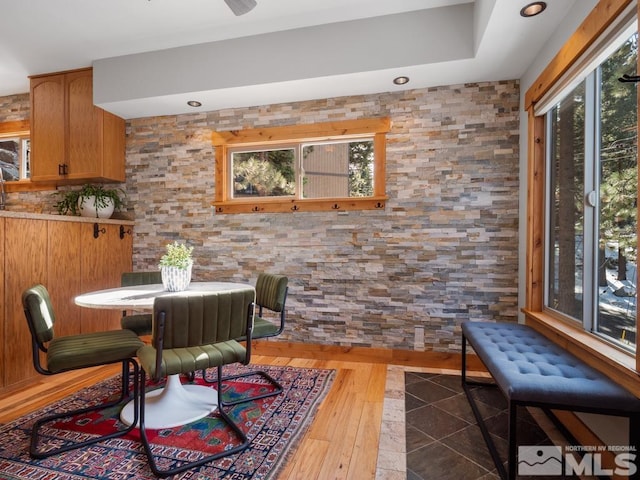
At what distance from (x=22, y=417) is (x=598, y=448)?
10.4 ft

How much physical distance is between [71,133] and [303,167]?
7.91ft

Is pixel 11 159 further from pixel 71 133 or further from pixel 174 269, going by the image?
pixel 174 269

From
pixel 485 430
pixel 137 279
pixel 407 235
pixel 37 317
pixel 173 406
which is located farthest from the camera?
pixel 407 235

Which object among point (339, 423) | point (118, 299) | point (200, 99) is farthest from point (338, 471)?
point (200, 99)

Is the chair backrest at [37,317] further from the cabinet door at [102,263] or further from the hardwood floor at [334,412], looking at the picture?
the cabinet door at [102,263]

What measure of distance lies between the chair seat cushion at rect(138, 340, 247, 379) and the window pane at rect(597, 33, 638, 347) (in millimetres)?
1910

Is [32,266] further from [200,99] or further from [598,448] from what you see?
[598,448]

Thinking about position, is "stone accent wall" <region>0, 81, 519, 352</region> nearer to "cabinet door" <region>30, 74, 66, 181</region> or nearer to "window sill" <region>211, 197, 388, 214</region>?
"window sill" <region>211, 197, 388, 214</region>

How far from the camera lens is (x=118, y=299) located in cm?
184

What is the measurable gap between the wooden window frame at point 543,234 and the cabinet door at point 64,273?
3708 mm

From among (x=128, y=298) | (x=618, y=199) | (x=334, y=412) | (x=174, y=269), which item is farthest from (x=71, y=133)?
(x=618, y=199)

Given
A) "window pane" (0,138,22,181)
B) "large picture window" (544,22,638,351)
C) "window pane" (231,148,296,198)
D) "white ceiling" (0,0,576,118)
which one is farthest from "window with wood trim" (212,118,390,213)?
"window pane" (0,138,22,181)

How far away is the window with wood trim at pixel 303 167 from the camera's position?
118 inches

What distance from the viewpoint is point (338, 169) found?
3.13 m
